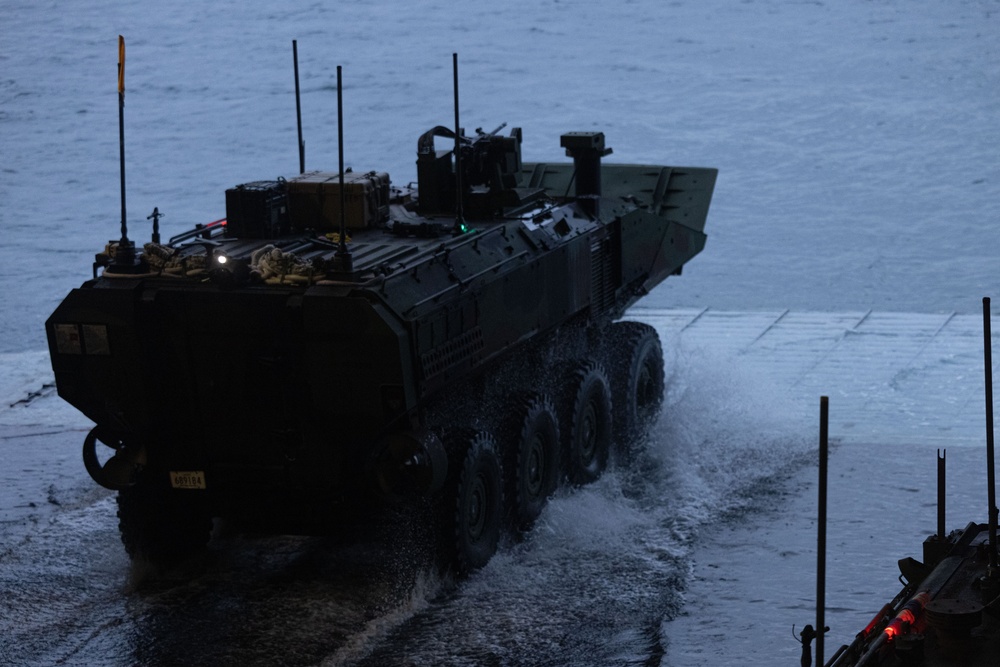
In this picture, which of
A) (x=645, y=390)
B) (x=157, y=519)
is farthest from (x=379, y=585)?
(x=645, y=390)

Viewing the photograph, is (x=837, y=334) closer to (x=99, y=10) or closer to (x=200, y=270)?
(x=200, y=270)

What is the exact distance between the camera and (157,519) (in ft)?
30.6

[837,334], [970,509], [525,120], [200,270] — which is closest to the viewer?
[200,270]

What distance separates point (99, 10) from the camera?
93.0 ft

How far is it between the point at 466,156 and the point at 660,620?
11.9ft

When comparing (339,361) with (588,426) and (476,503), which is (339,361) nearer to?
(476,503)

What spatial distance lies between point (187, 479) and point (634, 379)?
3.78 metres

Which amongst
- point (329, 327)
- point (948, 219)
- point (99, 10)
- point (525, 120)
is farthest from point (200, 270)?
point (99, 10)

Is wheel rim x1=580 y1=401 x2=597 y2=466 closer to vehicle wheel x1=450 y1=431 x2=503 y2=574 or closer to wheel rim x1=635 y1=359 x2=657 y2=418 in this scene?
wheel rim x1=635 y1=359 x2=657 y2=418

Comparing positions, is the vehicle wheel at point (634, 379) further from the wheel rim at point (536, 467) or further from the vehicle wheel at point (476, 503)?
the vehicle wheel at point (476, 503)

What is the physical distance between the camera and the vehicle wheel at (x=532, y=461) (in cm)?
980

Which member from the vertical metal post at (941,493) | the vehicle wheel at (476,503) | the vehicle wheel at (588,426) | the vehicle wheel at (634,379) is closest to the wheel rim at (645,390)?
the vehicle wheel at (634,379)

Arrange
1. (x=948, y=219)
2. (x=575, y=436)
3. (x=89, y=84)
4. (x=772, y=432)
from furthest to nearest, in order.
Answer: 1. (x=89, y=84)
2. (x=948, y=219)
3. (x=772, y=432)
4. (x=575, y=436)

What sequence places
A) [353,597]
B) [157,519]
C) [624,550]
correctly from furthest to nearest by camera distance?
[624,550], [157,519], [353,597]
